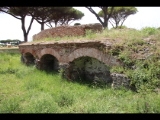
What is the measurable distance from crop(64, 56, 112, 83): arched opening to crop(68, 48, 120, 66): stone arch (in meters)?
0.30

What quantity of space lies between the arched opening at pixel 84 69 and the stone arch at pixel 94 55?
30 cm

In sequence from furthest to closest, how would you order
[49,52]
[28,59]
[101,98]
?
[28,59], [49,52], [101,98]

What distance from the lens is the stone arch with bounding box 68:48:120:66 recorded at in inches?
257

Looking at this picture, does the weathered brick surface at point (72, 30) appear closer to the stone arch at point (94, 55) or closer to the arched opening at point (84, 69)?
the arched opening at point (84, 69)

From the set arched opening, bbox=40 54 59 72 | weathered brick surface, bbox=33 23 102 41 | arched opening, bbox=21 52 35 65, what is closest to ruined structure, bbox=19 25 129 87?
arched opening, bbox=40 54 59 72

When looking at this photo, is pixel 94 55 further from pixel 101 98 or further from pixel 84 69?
pixel 101 98

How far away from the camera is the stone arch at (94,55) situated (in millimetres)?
6539

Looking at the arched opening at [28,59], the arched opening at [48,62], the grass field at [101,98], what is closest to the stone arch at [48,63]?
the arched opening at [48,62]

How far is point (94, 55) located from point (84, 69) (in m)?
1.52

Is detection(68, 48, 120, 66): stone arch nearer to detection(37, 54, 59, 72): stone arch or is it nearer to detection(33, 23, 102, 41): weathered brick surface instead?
detection(33, 23, 102, 41): weathered brick surface

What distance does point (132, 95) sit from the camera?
5422mm

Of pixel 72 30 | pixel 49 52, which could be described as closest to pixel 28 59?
pixel 49 52

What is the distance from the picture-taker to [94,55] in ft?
23.5

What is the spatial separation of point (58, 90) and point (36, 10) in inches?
676
